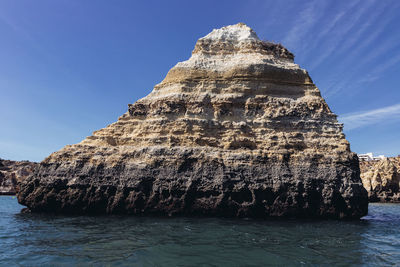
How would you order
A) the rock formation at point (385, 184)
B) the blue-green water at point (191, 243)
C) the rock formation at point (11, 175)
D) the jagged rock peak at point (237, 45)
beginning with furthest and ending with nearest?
the rock formation at point (11, 175)
the rock formation at point (385, 184)
the jagged rock peak at point (237, 45)
the blue-green water at point (191, 243)

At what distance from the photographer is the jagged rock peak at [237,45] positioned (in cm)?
1994

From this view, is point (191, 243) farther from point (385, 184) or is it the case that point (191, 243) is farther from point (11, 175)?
point (11, 175)

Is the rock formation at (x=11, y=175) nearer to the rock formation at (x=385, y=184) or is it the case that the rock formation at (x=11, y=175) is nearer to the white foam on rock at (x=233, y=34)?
the white foam on rock at (x=233, y=34)

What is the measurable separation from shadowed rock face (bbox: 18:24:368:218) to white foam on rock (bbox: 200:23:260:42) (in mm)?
2052

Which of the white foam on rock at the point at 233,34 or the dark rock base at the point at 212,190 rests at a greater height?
the white foam on rock at the point at 233,34

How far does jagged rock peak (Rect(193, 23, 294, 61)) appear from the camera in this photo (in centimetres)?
1994

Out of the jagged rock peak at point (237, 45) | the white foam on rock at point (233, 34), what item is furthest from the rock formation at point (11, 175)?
the white foam on rock at point (233, 34)

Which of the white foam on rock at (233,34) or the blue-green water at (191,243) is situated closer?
the blue-green water at (191,243)

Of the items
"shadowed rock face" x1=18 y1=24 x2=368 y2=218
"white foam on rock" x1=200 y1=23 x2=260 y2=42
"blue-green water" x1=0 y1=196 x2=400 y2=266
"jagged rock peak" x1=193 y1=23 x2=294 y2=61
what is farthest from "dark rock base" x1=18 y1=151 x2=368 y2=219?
"white foam on rock" x1=200 y1=23 x2=260 y2=42

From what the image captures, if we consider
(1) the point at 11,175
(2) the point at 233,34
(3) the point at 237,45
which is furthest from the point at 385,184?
(1) the point at 11,175

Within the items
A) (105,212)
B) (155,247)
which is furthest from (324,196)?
(105,212)

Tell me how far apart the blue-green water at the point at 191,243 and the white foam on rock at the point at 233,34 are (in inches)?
564

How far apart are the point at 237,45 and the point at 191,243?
1614 centimetres

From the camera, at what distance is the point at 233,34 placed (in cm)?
2131
